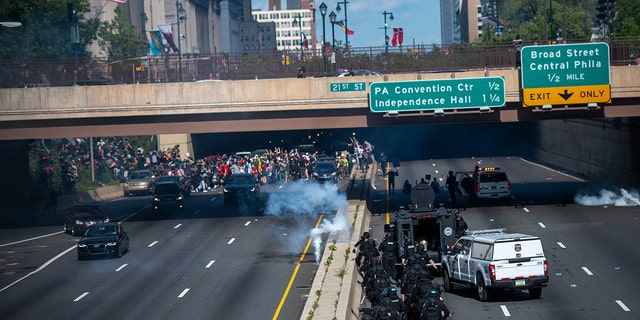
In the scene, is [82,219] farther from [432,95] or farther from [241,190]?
[432,95]

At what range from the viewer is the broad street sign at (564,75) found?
138ft

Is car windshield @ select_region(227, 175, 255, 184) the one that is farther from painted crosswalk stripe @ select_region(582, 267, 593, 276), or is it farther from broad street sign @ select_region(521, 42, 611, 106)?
painted crosswalk stripe @ select_region(582, 267, 593, 276)

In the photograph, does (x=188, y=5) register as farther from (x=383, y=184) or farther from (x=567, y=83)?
(x=567, y=83)

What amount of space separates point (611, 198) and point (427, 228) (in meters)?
22.2

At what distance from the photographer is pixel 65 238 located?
4438cm

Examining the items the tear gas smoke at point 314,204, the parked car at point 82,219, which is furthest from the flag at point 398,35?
the parked car at point 82,219

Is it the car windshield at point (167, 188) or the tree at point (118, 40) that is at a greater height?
the tree at point (118, 40)

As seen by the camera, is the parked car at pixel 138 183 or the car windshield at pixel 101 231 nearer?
the car windshield at pixel 101 231

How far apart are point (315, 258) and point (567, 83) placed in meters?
15.8

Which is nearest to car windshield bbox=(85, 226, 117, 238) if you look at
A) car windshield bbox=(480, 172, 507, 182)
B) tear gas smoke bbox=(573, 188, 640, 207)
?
car windshield bbox=(480, 172, 507, 182)

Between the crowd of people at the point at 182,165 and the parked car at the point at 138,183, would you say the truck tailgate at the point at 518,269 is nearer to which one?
the crowd of people at the point at 182,165

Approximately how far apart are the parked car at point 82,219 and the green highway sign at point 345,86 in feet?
42.8

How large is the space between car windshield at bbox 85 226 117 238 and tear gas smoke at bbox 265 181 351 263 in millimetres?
8342

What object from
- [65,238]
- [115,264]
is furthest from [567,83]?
[65,238]
